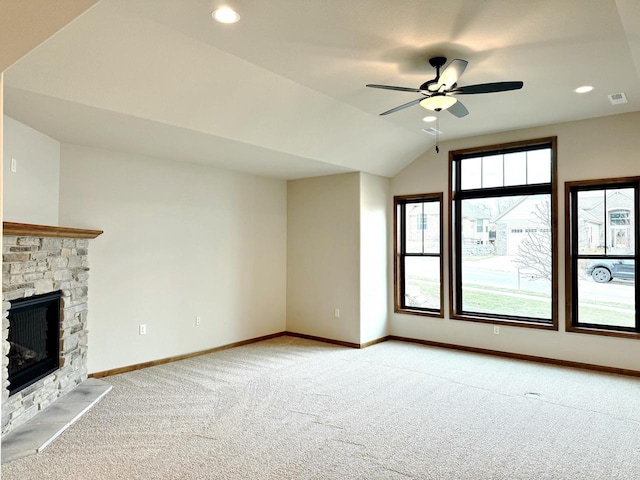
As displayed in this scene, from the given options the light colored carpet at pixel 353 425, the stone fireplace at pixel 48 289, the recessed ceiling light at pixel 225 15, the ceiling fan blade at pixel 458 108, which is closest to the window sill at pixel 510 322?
the light colored carpet at pixel 353 425

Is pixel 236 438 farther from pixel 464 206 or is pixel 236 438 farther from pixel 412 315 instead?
pixel 464 206

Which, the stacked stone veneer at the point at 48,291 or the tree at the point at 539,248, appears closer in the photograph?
the stacked stone veneer at the point at 48,291

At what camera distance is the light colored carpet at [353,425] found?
9.78 ft

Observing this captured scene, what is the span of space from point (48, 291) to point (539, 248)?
5.68m

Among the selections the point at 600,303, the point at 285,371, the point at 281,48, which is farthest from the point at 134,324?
the point at 600,303

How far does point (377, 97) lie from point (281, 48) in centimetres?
146

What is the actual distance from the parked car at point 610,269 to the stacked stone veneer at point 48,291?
5860mm

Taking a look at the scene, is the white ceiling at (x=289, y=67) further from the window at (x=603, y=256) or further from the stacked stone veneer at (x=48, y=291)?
the stacked stone veneer at (x=48, y=291)

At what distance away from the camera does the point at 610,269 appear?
17.4 ft

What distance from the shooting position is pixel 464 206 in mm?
6402

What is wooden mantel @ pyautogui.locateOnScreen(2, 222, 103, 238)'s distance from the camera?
3.50m

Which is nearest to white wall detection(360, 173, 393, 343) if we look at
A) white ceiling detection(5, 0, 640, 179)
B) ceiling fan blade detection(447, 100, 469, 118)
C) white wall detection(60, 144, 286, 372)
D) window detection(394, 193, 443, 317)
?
window detection(394, 193, 443, 317)

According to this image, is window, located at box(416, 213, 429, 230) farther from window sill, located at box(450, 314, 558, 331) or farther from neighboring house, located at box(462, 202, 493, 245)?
window sill, located at box(450, 314, 558, 331)

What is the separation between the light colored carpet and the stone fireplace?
0.44 metres
